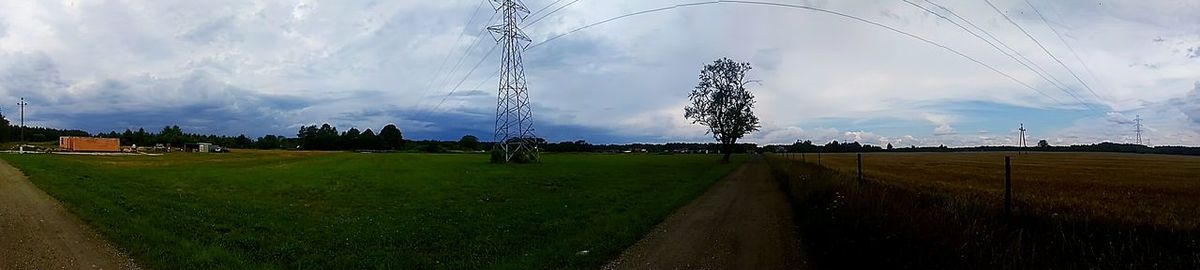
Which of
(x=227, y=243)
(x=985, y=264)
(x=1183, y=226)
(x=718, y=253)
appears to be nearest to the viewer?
(x=985, y=264)

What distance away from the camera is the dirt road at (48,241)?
10031 millimetres

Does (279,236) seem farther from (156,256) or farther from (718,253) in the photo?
(718,253)

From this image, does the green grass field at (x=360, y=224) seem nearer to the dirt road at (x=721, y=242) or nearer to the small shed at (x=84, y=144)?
the dirt road at (x=721, y=242)

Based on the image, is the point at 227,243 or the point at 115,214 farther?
the point at 115,214

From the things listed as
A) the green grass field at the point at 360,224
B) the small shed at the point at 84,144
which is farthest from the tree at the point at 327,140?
the green grass field at the point at 360,224

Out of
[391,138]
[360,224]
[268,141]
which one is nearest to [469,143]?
[391,138]

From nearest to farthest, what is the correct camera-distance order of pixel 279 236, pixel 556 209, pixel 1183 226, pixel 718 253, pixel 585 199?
pixel 1183 226 → pixel 718 253 → pixel 279 236 → pixel 556 209 → pixel 585 199

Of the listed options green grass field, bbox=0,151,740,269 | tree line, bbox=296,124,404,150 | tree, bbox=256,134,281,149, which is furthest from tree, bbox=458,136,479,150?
green grass field, bbox=0,151,740,269

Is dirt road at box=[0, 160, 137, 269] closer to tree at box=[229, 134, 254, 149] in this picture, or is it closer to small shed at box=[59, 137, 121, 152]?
small shed at box=[59, 137, 121, 152]

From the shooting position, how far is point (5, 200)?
681 inches

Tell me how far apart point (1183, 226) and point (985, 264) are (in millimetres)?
2790

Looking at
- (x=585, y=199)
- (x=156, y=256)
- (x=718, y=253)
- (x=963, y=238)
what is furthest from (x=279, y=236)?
(x=963, y=238)

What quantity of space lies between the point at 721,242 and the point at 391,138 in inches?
5951

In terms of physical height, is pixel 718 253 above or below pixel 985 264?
below
